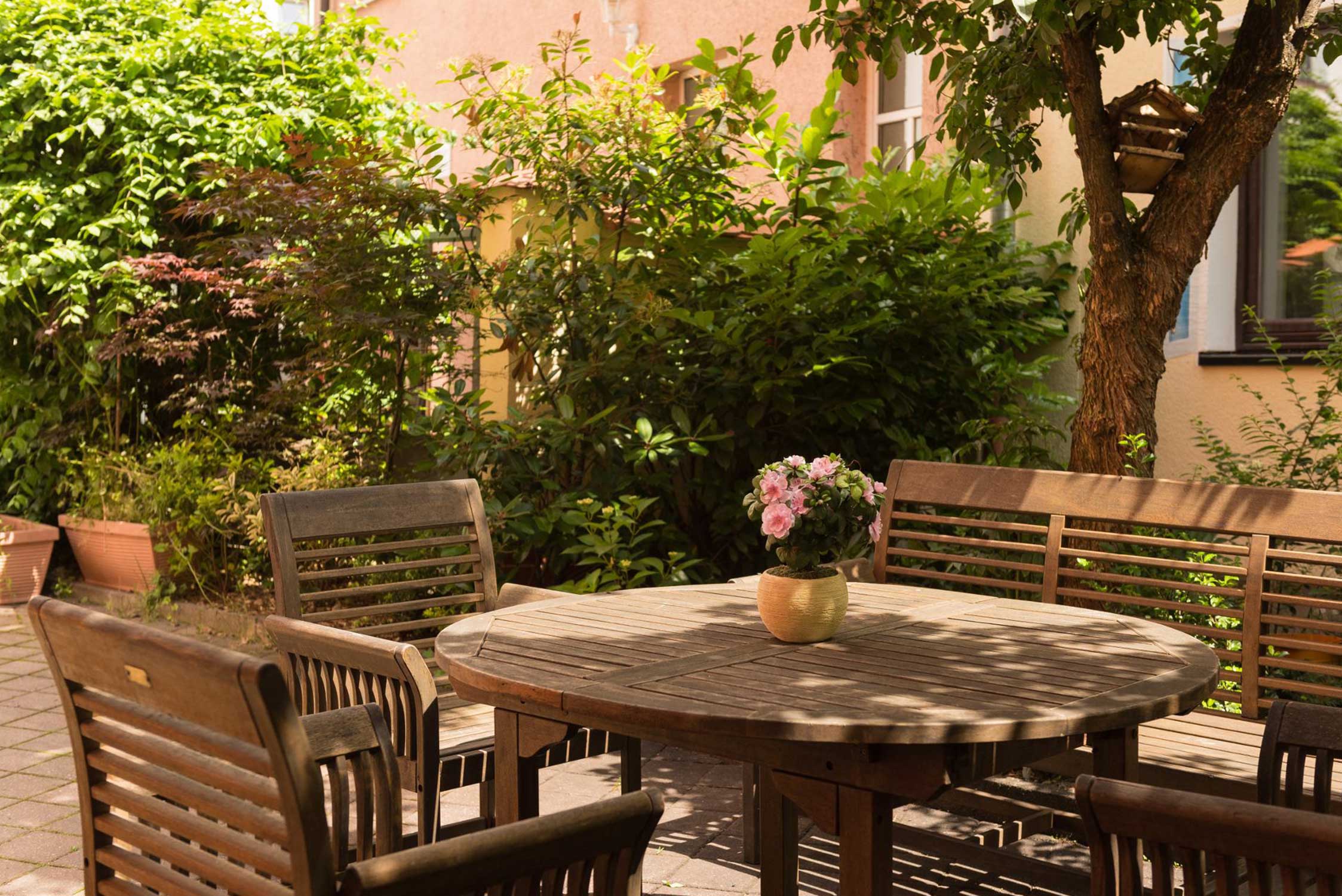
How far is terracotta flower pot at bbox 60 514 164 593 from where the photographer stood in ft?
25.4

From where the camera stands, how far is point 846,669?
8.79ft

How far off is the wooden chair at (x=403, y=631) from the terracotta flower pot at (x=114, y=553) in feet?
11.3

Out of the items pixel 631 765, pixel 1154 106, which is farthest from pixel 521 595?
pixel 1154 106

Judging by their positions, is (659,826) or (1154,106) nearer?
(659,826)

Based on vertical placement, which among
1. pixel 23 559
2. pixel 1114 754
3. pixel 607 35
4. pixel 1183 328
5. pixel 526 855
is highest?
pixel 607 35

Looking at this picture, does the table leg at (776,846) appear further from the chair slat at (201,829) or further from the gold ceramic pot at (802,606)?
the chair slat at (201,829)

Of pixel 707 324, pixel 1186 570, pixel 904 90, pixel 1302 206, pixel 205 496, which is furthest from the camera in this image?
pixel 904 90

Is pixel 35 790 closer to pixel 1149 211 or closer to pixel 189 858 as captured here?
pixel 189 858

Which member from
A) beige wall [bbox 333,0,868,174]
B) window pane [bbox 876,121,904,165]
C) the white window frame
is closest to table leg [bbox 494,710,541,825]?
beige wall [bbox 333,0,868,174]

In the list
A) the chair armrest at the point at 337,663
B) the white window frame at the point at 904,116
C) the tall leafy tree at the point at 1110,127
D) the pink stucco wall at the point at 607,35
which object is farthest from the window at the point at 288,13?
the chair armrest at the point at 337,663

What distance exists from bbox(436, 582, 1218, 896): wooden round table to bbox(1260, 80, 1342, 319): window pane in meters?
3.96

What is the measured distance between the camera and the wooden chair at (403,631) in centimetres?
298

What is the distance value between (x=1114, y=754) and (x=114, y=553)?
21.9 ft

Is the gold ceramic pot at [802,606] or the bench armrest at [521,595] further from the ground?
the gold ceramic pot at [802,606]
